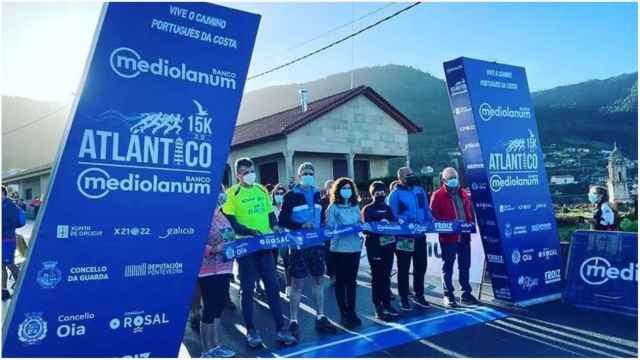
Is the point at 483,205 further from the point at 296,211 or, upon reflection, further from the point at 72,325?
the point at 72,325

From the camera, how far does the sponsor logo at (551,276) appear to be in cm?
645

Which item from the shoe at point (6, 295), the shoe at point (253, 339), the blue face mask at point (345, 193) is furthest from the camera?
the shoe at point (6, 295)

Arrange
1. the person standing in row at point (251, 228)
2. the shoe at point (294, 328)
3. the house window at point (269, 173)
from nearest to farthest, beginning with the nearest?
the person standing in row at point (251, 228), the shoe at point (294, 328), the house window at point (269, 173)

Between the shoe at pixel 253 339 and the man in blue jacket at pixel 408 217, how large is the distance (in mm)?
2134

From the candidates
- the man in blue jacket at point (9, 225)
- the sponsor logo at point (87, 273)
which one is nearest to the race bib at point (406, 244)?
the sponsor logo at point (87, 273)

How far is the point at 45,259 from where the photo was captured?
3146 mm

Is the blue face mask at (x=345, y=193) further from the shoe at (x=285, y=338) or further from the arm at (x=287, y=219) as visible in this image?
the shoe at (x=285, y=338)

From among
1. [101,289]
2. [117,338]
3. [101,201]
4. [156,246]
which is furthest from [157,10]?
[117,338]

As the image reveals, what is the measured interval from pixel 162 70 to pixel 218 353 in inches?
104

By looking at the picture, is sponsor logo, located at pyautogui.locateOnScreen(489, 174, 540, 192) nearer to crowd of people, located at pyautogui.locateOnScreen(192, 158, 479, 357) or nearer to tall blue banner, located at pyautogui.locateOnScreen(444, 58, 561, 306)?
tall blue banner, located at pyautogui.locateOnScreen(444, 58, 561, 306)

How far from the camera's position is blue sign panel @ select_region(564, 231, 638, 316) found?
5.63 meters

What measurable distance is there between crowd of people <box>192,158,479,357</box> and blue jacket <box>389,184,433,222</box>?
1cm

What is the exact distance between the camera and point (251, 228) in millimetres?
4637

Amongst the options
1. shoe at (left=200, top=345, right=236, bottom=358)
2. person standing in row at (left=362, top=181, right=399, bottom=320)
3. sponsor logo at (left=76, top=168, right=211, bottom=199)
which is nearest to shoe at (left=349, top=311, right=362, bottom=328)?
person standing in row at (left=362, top=181, right=399, bottom=320)
